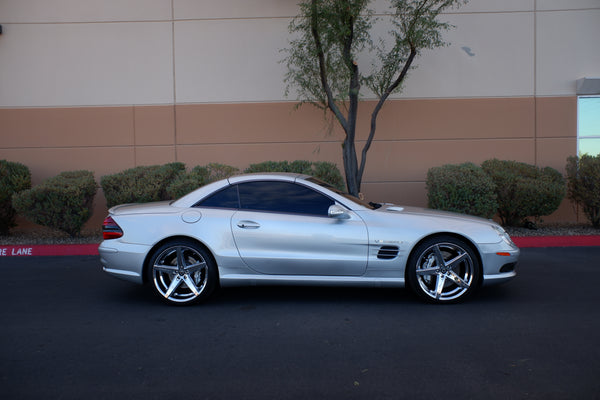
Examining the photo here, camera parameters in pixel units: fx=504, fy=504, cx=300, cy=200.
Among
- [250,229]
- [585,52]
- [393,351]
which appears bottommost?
[393,351]

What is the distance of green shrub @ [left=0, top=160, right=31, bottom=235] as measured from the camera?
33.0 feet

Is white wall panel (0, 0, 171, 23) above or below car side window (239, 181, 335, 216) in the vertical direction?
above

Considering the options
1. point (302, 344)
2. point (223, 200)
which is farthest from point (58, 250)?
point (302, 344)

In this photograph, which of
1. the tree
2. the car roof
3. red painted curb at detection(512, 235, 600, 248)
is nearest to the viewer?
the car roof

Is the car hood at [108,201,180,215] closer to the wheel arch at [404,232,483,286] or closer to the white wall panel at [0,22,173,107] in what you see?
the wheel arch at [404,232,483,286]

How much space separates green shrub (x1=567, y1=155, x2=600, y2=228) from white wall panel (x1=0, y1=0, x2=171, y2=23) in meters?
9.45

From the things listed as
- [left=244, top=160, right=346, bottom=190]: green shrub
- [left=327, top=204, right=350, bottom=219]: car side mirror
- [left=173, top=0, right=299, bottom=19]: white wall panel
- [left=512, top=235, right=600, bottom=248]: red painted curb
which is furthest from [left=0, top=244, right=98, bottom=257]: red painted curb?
[left=512, top=235, right=600, bottom=248]: red painted curb

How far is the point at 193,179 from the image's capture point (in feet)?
31.7

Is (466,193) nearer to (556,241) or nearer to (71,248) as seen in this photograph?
(556,241)

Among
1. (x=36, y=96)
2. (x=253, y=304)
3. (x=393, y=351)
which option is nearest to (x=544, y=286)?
(x=393, y=351)

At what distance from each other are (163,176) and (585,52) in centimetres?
970

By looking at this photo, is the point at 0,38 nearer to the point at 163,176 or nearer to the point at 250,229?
the point at 163,176

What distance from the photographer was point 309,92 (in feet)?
36.7

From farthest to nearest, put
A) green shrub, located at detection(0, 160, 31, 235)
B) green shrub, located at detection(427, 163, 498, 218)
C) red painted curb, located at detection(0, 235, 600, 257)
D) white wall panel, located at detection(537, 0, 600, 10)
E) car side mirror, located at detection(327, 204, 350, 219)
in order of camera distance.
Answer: white wall panel, located at detection(537, 0, 600, 10) < green shrub, located at detection(0, 160, 31, 235) < green shrub, located at detection(427, 163, 498, 218) < red painted curb, located at detection(0, 235, 600, 257) < car side mirror, located at detection(327, 204, 350, 219)
